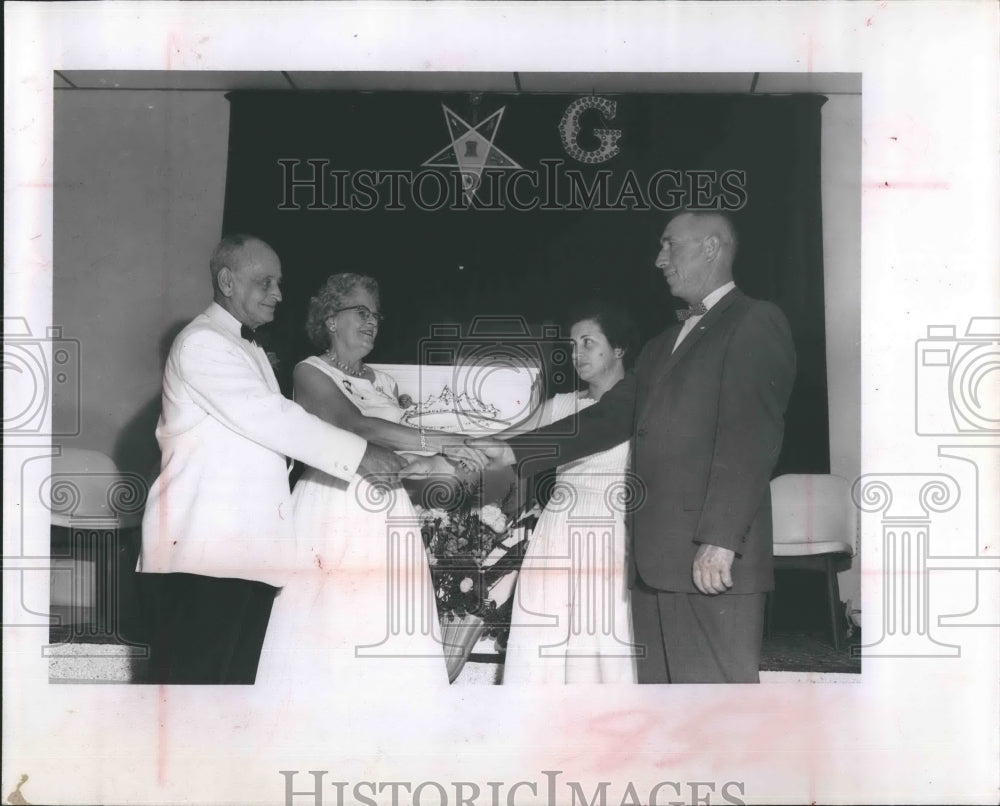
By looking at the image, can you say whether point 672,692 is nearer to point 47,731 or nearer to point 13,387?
point 47,731

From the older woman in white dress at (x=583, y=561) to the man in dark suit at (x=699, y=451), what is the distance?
0.05 meters

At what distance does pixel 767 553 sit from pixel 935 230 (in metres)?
1.26

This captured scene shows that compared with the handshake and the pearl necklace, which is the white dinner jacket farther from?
the pearl necklace

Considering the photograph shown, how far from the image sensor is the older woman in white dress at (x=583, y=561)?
399cm

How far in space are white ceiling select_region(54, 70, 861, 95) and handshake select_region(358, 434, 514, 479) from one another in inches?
47.2

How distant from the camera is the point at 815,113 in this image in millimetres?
4062

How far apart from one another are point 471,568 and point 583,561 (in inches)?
14.8

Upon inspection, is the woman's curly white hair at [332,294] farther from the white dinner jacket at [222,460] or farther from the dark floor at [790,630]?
the dark floor at [790,630]

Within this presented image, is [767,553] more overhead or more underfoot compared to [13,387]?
more underfoot

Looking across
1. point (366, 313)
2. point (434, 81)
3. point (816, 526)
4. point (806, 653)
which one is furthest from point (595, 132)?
point (806, 653)

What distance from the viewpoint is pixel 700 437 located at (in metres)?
3.98

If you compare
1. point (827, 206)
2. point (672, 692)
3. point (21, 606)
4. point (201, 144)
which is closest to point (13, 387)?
point (21, 606)

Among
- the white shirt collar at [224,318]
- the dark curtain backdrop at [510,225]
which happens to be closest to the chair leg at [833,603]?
the dark curtain backdrop at [510,225]

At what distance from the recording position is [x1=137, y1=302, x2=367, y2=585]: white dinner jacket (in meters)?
3.97
